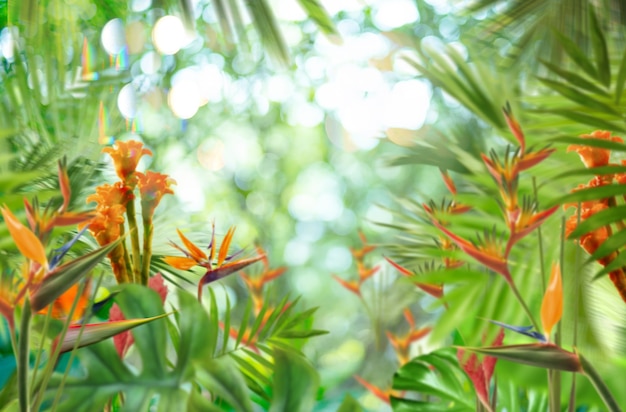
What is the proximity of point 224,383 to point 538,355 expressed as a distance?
138mm

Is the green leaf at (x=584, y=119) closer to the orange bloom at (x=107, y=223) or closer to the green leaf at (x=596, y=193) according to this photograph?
the green leaf at (x=596, y=193)

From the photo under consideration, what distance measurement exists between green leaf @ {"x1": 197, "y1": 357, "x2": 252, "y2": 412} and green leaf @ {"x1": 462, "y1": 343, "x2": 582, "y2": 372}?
112 millimetres

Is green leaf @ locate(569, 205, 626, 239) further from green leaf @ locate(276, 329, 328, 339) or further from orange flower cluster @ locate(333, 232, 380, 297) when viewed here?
orange flower cluster @ locate(333, 232, 380, 297)

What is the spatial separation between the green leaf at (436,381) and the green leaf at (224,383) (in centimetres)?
17

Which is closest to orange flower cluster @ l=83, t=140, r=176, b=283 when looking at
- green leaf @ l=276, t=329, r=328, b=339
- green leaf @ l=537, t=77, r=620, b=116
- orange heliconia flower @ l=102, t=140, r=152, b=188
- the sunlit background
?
orange heliconia flower @ l=102, t=140, r=152, b=188

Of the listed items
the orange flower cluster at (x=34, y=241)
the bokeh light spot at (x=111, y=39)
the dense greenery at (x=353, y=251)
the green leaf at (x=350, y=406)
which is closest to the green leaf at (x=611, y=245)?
the dense greenery at (x=353, y=251)

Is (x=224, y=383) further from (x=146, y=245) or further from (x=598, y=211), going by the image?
(x=598, y=211)

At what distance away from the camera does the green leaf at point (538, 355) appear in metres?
0.25

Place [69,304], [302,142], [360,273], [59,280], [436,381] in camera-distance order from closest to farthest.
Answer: [59,280] < [69,304] < [436,381] < [360,273] < [302,142]

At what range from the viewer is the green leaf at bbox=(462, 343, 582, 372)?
0.81ft

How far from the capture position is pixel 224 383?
300 mm

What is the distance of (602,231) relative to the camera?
355 mm

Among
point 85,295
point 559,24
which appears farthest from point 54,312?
point 559,24

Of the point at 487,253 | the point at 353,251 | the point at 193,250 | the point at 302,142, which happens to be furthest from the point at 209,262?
the point at 302,142
